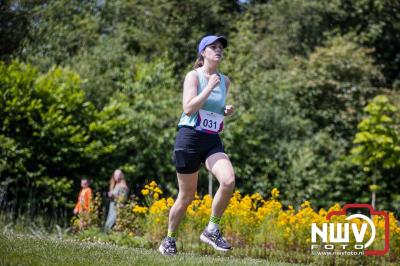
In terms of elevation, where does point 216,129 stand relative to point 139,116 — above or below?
below

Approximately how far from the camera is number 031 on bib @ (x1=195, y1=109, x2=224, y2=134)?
576 cm

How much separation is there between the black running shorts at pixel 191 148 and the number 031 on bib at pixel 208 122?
60 millimetres

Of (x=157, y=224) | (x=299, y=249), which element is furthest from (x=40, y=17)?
(x=299, y=249)

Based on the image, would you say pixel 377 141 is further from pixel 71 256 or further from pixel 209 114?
pixel 71 256

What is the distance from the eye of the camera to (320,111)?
18.5 metres

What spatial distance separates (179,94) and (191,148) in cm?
1019

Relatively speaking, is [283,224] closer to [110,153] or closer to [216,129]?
[216,129]

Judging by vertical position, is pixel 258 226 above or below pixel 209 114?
below

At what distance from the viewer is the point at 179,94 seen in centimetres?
1591

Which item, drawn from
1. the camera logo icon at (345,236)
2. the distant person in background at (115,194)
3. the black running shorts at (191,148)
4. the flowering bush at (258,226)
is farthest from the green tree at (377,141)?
the black running shorts at (191,148)

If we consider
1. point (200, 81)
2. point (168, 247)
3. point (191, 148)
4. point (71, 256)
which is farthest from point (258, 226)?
point (71, 256)

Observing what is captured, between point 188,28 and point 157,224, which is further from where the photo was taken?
point 188,28

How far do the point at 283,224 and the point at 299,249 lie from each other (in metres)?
0.40

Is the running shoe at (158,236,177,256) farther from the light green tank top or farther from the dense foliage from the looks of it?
the dense foliage
